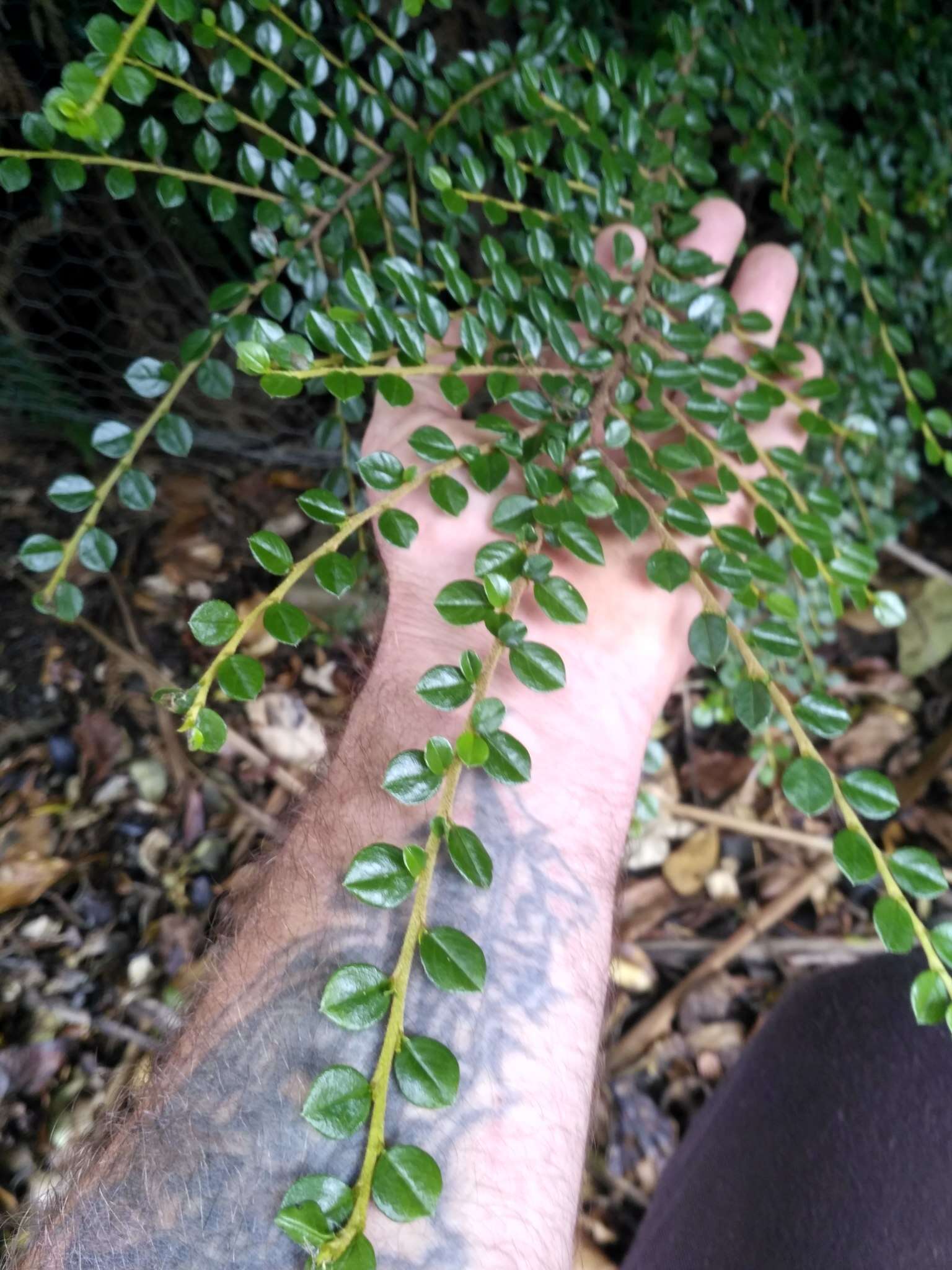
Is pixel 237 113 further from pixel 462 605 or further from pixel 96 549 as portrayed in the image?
pixel 462 605

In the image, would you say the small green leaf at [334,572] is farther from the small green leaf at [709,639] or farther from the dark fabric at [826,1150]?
the dark fabric at [826,1150]

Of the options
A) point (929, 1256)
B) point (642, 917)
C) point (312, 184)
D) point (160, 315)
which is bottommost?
point (642, 917)

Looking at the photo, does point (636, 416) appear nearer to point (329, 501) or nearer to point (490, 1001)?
point (329, 501)

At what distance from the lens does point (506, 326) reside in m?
0.76

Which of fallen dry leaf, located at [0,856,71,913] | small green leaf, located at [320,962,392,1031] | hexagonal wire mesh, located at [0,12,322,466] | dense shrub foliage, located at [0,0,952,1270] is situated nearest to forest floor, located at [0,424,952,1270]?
fallen dry leaf, located at [0,856,71,913]

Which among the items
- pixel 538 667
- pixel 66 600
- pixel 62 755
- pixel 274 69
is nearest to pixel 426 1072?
pixel 538 667

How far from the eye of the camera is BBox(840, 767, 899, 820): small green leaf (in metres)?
0.59

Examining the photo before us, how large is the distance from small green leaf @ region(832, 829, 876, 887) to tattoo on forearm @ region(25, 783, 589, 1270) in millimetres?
247

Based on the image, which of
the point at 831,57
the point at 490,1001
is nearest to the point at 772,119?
the point at 831,57

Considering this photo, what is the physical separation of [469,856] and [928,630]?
1327mm

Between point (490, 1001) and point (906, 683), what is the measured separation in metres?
1.22

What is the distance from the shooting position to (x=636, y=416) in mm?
719

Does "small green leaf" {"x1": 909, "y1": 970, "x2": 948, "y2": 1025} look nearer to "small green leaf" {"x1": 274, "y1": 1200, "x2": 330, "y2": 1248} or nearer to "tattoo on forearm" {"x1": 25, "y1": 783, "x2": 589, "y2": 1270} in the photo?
"tattoo on forearm" {"x1": 25, "y1": 783, "x2": 589, "y2": 1270}

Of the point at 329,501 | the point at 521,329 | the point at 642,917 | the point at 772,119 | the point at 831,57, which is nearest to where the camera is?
the point at 329,501
